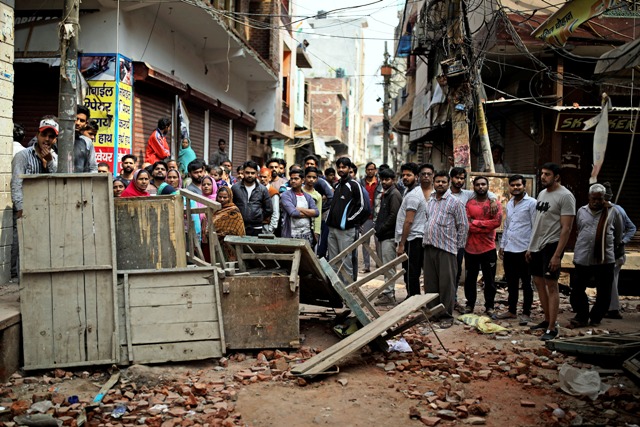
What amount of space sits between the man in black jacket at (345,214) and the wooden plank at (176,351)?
360 centimetres

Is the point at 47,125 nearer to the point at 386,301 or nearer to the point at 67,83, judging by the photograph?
the point at 67,83

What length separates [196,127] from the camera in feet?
51.2

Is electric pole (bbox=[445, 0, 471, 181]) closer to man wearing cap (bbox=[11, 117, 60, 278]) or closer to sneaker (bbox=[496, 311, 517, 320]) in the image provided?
sneaker (bbox=[496, 311, 517, 320])

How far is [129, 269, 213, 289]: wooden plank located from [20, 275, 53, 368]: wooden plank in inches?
28.0

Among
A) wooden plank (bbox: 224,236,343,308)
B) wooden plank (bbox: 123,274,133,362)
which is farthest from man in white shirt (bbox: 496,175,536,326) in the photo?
wooden plank (bbox: 123,274,133,362)

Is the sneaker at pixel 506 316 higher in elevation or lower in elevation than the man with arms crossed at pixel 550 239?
lower

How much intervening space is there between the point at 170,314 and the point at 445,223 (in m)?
3.50

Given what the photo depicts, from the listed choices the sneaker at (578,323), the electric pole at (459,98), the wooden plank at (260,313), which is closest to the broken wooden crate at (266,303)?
the wooden plank at (260,313)

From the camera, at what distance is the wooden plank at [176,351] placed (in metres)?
5.34

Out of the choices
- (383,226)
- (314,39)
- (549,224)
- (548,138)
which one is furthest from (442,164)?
(314,39)

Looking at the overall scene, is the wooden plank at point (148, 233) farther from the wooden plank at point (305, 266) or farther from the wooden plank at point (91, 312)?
the wooden plank at point (305, 266)

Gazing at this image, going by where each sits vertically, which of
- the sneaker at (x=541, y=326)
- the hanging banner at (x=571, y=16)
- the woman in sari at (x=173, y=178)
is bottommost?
the sneaker at (x=541, y=326)

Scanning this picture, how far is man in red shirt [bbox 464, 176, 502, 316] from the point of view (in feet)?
25.9

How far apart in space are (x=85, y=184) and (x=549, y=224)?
4.86 meters
